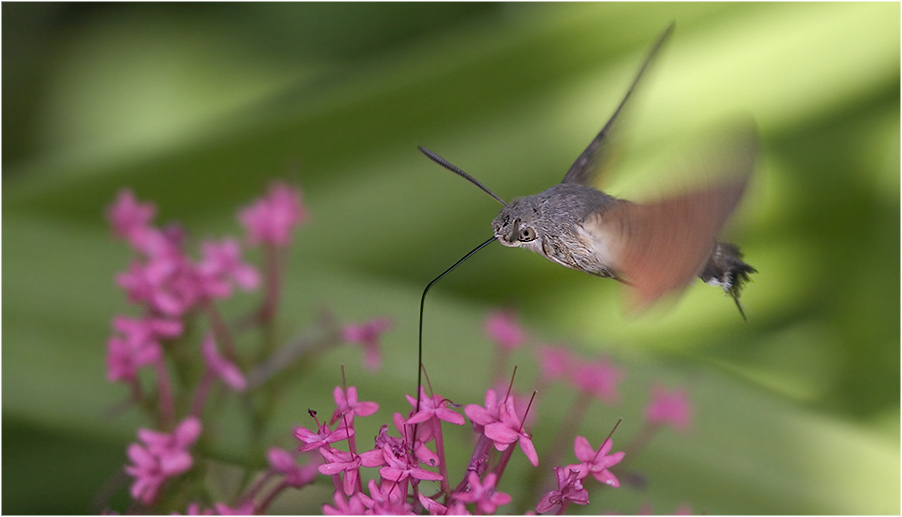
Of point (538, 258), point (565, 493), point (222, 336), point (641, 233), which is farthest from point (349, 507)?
point (538, 258)

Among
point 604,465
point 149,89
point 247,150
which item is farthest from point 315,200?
point 604,465

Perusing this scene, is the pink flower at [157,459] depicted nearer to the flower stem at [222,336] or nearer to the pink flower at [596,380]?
the flower stem at [222,336]

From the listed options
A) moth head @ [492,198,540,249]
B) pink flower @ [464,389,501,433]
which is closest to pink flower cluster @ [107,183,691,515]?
pink flower @ [464,389,501,433]

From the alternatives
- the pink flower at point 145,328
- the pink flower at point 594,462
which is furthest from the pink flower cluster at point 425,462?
the pink flower at point 145,328

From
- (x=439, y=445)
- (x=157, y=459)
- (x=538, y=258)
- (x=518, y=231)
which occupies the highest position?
(x=538, y=258)

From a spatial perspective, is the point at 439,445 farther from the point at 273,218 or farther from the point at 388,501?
the point at 273,218

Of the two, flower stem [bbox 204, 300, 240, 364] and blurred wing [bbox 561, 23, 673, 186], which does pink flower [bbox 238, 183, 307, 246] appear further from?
blurred wing [bbox 561, 23, 673, 186]
